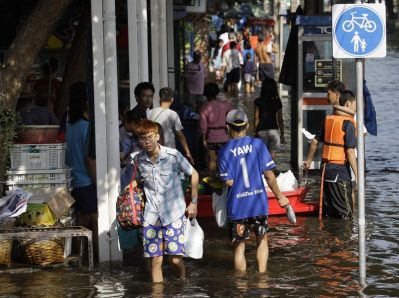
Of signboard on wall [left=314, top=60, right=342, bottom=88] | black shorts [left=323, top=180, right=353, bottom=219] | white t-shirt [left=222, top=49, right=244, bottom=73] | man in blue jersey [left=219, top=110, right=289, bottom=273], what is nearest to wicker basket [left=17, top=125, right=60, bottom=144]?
man in blue jersey [left=219, top=110, right=289, bottom=273]

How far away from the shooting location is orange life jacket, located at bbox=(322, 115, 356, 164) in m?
13.8

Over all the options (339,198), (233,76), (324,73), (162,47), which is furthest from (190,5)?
(339,198)

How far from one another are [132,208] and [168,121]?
4.63 m

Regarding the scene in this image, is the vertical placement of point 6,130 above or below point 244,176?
above

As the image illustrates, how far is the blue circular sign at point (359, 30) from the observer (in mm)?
10102

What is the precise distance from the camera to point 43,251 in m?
11.4

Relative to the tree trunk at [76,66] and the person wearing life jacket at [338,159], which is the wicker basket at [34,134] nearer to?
the person wearing life jacket at [338,159]

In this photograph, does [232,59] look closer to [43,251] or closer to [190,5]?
[190,5]

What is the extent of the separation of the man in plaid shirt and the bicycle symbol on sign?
185cm

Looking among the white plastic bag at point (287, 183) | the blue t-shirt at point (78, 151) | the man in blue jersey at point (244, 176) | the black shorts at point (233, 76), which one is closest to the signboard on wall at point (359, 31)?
the man in blue jersey at point (244, 176)

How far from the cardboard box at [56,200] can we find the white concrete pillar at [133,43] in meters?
2.76

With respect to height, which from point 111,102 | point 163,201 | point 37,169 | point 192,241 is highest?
point 111,102

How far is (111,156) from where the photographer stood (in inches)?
455

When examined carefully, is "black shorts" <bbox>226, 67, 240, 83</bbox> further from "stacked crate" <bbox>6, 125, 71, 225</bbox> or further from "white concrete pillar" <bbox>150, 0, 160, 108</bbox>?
"stacked crate" <bbox>6, 125, 71, 225</bbox>
